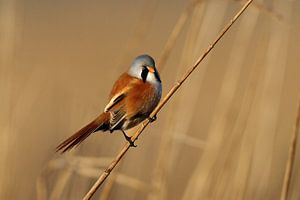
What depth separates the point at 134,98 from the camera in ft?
10.4

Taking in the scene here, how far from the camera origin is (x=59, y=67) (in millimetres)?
9344

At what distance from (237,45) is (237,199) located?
0.78m

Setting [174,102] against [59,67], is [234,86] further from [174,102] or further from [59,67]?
[59,67]

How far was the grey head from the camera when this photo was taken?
311 cm

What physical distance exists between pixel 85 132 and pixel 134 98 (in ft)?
1.03

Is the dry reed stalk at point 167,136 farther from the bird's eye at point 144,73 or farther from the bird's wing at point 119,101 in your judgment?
the bird's wing at point 119,101

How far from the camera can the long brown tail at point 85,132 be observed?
9.28 ft

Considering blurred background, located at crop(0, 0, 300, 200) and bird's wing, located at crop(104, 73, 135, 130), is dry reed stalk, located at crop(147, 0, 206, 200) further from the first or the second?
bird's wing, located at crop(104, 73, 135, 130)

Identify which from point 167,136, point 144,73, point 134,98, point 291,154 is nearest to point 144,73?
point 144,73

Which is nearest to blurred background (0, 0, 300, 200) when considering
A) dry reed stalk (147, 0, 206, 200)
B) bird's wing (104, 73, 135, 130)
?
dry reed stalk (147, 0, 206, 200)

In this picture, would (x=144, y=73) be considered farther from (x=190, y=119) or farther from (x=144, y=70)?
(x=190, y=119)

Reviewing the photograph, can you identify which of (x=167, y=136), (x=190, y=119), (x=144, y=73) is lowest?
(x=167, y=136)

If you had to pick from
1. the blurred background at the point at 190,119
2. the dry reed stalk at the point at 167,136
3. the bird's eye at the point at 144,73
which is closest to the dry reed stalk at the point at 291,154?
the blurred background at the point at 190,119

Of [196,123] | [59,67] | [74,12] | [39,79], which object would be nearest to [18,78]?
[59,67]
